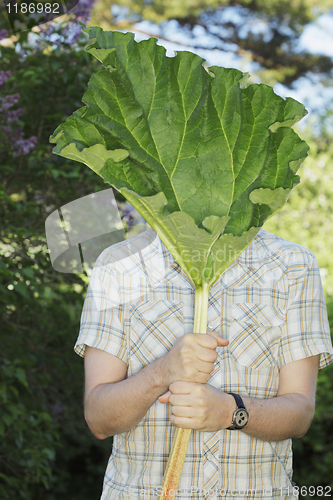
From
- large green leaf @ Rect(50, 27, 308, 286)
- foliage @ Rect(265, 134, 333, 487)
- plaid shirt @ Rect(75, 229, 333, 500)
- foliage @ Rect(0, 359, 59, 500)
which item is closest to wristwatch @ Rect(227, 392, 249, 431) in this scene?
plaid shirt @ Rect(75, 229, 333, 500)

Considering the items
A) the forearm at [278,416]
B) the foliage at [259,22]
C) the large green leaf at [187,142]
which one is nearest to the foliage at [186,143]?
the large green leaf at [187,142]

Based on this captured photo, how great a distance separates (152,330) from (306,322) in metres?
0.42

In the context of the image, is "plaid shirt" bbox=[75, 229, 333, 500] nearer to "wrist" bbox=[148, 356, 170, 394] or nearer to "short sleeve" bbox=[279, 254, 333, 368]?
"short sleeve" bbox=[279, 254, 333, 368]

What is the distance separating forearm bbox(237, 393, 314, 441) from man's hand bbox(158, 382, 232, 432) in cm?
12

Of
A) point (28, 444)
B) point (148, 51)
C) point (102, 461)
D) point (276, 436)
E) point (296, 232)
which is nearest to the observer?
point (148, 51)

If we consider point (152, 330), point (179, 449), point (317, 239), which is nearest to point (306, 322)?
point (152, 330)

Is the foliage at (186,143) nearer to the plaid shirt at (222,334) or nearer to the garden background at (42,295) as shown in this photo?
the plaid shirt at (222,334)

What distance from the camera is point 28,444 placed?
8.28 ft

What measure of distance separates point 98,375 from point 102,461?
11.9ft

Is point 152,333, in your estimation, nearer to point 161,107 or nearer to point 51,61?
point 161,107

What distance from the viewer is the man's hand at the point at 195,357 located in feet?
3.25

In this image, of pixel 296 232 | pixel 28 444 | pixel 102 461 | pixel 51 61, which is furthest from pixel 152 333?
pixel 296 232

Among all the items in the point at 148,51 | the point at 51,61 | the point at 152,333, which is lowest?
the point at 152,333

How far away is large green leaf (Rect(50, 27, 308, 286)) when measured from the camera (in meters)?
0.89
